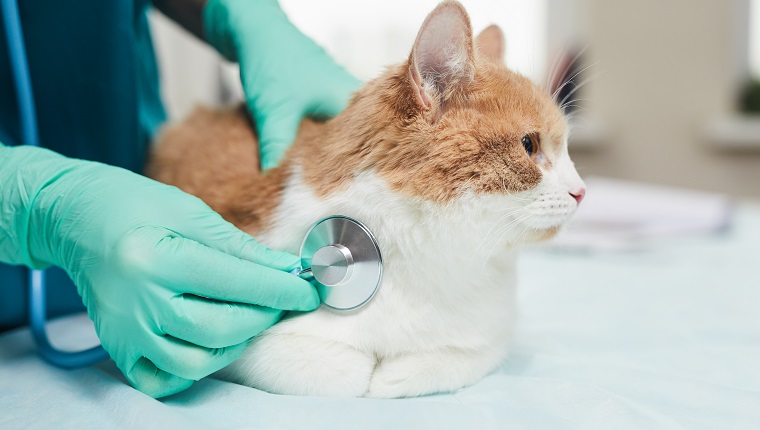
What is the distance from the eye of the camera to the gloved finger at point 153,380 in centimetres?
64

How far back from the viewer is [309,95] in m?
0.95

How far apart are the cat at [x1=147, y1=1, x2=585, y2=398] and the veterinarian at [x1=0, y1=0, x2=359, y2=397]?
0.06 meters

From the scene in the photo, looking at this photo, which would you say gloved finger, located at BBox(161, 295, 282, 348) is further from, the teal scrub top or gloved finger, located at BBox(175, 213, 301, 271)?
the teal scrub top

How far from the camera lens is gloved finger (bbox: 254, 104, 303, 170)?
0.86 m

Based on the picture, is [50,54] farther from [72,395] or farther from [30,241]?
[72,395]

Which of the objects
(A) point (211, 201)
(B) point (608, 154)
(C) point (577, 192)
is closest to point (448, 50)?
(C) point (577, 192)

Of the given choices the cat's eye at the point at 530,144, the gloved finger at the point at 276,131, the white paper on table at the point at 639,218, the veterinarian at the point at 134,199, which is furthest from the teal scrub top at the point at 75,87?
the white paper on table at the point at 639,218

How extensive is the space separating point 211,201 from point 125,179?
13 cm

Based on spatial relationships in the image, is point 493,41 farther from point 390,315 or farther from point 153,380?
point 153,380

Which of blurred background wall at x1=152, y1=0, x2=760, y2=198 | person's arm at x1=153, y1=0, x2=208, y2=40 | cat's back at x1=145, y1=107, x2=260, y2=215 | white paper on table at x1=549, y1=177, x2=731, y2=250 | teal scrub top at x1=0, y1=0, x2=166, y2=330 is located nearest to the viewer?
cat's back at x1=145, y1=107, x2=260, y2=215

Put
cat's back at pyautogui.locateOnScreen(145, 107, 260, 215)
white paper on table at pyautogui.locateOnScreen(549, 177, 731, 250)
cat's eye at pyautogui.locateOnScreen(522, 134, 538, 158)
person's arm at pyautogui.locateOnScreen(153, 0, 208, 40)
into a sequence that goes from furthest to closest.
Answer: white paper on table at pyautogui.locateOnScreen(549, 177, 731, 250) < person's arm at pyautogui.locateOnScreen(153, 0, 208, 40) < cat's back at pyautogui.locateOnScreen(145, 107, 260, 215) < cat's eye at pyautogui.locateOnScreen(522, 134, 538, 158)

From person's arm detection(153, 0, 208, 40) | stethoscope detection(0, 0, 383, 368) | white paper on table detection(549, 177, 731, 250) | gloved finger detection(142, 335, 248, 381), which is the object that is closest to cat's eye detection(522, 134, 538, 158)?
stethoscope detection(0, 0, 383, 368)

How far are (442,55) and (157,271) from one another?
0.38 meters

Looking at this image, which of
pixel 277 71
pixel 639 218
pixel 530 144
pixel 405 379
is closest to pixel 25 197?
pixel 277 71
